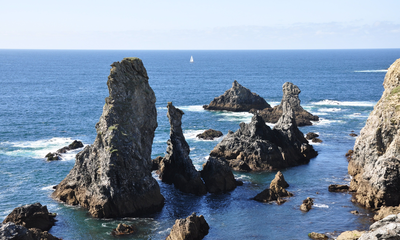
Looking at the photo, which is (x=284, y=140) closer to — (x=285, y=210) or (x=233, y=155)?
(x=233, y=155)

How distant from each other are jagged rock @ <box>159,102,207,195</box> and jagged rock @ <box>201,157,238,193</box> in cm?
128

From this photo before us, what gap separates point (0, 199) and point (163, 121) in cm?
5568

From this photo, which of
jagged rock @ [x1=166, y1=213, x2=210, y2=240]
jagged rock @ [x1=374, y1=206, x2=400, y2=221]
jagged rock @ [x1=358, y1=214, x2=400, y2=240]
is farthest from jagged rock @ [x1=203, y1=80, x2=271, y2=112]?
jagged rock @ [x1=358, y1=214, x2=400, y2=240]

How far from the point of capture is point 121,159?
49375 mm

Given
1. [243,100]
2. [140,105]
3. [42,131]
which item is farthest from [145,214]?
[243,100]

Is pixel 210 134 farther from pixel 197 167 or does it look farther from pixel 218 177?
pixel 218 177

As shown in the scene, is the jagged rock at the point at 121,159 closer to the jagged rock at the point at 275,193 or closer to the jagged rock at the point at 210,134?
the jagged rock at the point at 275,193

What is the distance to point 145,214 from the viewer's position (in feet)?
161

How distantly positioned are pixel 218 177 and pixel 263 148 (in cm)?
1378

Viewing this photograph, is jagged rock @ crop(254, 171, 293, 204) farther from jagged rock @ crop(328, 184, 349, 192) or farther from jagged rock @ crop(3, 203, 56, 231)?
jagged rock @ crop(3, 203, 56, 231)

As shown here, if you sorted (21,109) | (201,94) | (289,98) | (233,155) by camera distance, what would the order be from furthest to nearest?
(201,94), (21,109), (289,98), (233,155)

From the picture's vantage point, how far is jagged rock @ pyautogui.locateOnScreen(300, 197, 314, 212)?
49.8 m

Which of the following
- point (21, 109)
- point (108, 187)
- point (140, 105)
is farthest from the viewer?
point (21, 109)

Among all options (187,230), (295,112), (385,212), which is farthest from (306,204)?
(295,112)
